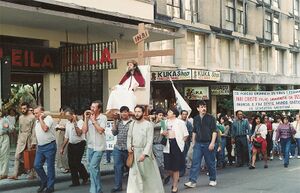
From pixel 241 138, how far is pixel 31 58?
7.46 m

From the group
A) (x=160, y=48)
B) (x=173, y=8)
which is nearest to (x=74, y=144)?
(x=160, y=48)

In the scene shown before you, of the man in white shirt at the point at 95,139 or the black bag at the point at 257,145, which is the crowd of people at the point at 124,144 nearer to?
the man in white shirt at the point at 95,139

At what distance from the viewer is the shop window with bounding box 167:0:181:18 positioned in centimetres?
2620

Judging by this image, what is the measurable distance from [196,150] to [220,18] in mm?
20434

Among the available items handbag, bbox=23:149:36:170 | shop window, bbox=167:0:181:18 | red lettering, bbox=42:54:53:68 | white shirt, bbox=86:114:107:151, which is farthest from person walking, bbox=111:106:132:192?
shop window, bbox=167:0:181:18

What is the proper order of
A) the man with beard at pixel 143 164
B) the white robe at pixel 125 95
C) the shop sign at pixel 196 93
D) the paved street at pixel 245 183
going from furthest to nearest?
the shop sign at pixel 196 93
the paved street at pixel 245 183
the white robe at pixel 125 95
the man with beard at pixel 143 164

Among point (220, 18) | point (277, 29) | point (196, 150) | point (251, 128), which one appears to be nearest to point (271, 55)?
point (277, 29)

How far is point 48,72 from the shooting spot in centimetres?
1855

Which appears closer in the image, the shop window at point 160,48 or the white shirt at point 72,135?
the white shirt at point 72,135

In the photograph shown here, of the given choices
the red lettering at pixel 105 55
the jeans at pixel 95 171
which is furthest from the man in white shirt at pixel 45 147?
the red lettering at pixel 105 55

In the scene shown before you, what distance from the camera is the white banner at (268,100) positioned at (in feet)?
61.9

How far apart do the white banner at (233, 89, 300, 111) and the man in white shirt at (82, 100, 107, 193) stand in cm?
939

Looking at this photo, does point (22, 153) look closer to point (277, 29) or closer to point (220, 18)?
point (220, 18)

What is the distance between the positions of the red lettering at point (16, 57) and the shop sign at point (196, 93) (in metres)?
12.2
